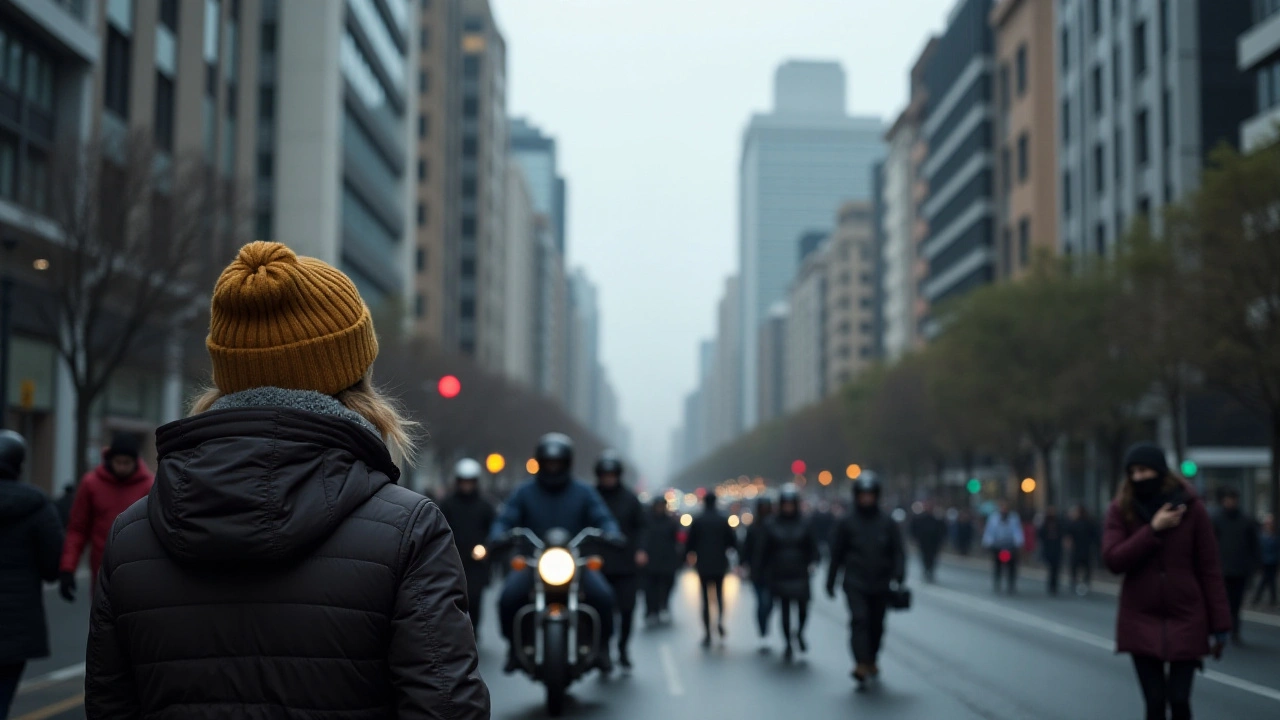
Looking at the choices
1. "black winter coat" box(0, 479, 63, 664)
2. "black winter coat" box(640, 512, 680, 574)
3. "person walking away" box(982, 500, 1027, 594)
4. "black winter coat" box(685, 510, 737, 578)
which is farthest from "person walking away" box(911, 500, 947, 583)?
"black winter coat" box(0, 479, 63, 664)

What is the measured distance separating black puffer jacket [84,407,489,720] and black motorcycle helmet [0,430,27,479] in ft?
19.2

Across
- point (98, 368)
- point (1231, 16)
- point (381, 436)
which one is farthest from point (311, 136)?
point (381, 436)

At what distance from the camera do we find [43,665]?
13781 millimetres

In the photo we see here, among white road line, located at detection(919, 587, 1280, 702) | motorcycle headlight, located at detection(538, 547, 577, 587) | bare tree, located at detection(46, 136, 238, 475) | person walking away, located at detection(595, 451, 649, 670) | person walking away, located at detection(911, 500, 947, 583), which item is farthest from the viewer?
person walking away, located at detection(911, 500, 947, 583)

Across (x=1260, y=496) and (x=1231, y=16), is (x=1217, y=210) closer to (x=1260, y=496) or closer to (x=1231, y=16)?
(x=1260, y=496)

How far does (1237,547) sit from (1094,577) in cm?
1914

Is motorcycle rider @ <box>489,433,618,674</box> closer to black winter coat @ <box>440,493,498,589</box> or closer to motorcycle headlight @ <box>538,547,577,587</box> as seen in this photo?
motorcycle headlight @ <box>538,547,577,587</box>

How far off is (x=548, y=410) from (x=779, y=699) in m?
80.6

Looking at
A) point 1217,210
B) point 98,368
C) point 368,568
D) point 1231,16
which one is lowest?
point 368,568

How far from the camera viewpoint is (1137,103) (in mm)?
50812

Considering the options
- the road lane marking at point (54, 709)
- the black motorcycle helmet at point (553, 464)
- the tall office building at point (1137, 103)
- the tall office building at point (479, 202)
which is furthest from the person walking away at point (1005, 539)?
the tall office building at point (479, 202)

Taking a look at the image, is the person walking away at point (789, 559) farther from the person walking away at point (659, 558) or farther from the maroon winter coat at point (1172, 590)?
the maroon winter coat at point (1172, 590)

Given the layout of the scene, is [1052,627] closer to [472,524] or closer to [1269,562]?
[1269,562]

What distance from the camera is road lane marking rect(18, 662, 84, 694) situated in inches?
474
